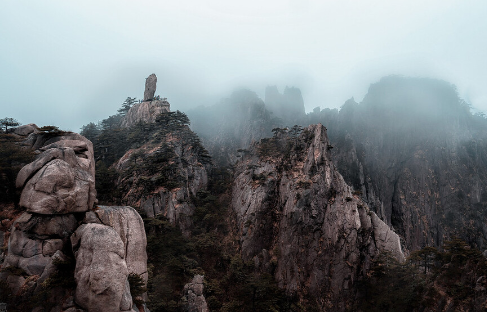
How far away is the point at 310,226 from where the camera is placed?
33.8 m

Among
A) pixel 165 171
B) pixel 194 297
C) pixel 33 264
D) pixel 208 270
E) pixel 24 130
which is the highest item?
pixel 24 130

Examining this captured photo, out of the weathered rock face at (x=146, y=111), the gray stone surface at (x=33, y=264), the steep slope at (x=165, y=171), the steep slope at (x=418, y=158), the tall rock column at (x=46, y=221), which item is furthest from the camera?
the weathered rock face at (x=146, y=111)

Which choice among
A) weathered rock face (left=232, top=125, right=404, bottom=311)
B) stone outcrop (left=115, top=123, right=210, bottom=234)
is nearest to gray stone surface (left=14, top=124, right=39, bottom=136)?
stone outcrop (left=115, top=123, right=210, bottom=234)

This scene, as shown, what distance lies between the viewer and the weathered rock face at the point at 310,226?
101 feet

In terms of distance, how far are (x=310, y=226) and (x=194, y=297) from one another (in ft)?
57.3

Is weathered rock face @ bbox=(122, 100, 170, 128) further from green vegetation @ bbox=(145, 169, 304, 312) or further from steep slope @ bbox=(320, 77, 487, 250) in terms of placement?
steep slope @ bbox=(320, 77, 487, 250)

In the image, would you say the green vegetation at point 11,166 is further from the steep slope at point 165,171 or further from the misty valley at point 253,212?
the steep slope at point 165,171

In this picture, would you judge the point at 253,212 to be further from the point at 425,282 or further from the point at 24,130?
the point at 24,130

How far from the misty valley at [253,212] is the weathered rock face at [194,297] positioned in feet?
0.50

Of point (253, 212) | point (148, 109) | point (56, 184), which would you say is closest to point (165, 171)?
point (253, 212)

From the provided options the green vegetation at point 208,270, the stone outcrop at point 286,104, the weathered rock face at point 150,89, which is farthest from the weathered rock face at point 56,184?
the stone outcrop at point 286,104

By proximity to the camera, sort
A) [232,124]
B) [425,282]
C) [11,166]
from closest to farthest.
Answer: [11,166] → [425,282] → [232,124]

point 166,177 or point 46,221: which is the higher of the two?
point 46,221

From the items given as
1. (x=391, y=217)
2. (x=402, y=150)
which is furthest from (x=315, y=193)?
(x=402, y=150)
